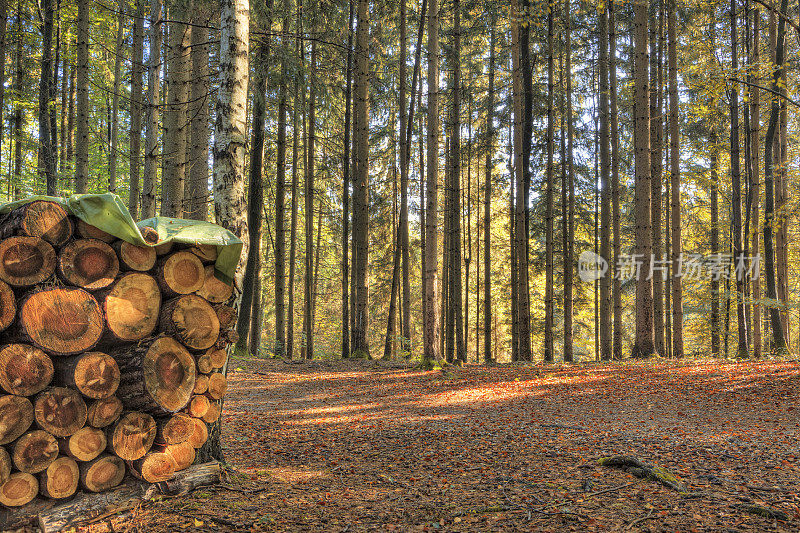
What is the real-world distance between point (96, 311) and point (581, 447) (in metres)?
4.95

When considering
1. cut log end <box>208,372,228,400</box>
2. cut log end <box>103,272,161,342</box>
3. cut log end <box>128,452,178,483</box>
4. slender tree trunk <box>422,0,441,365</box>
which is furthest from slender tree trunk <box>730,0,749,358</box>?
cut log end <box>103,272,161,342</box>

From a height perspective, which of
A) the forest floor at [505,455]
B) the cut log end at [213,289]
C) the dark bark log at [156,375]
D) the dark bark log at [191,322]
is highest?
the cut log end at [213,289]

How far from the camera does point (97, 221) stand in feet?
11.0

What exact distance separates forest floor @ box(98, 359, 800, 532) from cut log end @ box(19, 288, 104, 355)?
51.3 inches

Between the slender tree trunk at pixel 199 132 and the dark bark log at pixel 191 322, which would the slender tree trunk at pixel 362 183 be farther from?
the dark bark log at pixel 191 322

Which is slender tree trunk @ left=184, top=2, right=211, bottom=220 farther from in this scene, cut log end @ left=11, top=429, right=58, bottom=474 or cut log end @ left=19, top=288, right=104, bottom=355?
cut log end @ left=11, top=429, right=58, bottom=474

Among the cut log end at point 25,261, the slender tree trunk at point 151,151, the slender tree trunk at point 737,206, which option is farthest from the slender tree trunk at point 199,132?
the slender tree trunk at point 737,206

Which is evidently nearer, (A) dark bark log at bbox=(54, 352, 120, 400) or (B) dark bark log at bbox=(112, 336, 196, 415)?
(A) dark bark log at bbox=(54, 352, 120, 400)

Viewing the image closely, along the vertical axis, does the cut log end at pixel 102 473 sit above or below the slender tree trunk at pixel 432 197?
below

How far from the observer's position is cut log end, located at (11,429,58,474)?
3072 millimetres

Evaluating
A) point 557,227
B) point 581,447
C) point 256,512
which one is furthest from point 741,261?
point 256,512

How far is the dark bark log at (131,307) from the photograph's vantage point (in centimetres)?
349

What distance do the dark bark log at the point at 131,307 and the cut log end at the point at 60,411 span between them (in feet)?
1.50

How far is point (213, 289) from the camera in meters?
4.04
